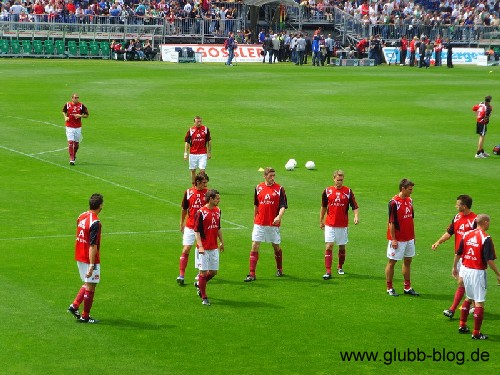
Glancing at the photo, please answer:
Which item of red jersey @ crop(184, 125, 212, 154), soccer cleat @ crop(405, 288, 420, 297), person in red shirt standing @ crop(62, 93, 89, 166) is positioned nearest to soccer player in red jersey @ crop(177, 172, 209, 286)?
soccer cleat @ crop(405, 288, 420, 297)

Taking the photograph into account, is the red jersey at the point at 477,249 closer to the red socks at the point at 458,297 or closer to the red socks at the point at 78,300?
the red socks at the point at 458,297

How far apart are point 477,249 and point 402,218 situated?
301cm

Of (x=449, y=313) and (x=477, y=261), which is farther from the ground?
(x=477, y=261)

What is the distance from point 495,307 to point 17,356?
912cm

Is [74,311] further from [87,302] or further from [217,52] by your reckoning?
[217,52]

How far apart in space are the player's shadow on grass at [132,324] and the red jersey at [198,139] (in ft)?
42.9

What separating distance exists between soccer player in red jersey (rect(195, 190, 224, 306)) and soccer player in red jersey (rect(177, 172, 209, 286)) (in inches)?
45.9

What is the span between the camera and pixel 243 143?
4147 cm

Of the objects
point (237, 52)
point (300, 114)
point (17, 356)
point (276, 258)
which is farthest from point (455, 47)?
point (17, 356)

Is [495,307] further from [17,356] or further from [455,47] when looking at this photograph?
[455,47]

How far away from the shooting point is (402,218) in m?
19.8

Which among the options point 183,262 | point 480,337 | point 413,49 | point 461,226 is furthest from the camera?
point 413,49

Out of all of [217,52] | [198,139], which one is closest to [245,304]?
[198,139]

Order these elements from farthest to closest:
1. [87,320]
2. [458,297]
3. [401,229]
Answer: [401,229] < [458,297] < [87,320]
